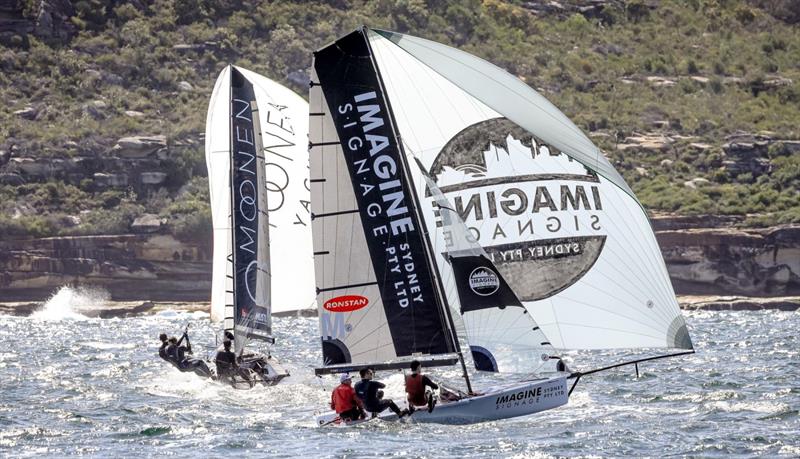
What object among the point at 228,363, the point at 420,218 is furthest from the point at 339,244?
the point at 228,363

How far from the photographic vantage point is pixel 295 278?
103ft

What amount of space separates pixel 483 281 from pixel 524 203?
1389 millimetres

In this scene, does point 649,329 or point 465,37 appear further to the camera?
point 465,37

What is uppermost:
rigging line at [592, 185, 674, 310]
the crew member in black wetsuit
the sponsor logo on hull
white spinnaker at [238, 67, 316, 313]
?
white spinnaker at [238, 67, 316, 313]

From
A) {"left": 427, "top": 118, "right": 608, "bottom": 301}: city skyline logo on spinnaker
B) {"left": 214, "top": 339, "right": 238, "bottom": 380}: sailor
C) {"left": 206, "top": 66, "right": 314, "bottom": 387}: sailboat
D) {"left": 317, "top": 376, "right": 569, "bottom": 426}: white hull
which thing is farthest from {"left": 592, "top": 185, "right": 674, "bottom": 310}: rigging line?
{"left": 214, "top": 339, "right": 238, "bottom": 380}: sailor

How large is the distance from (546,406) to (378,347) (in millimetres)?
2644

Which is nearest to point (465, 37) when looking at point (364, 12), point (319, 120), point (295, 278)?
point (364, 12)

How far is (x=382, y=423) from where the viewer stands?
21656mm

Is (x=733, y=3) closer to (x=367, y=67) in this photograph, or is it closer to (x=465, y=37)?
(x=465, y=37)

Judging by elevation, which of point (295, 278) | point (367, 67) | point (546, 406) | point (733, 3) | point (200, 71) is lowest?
point (546, 406)

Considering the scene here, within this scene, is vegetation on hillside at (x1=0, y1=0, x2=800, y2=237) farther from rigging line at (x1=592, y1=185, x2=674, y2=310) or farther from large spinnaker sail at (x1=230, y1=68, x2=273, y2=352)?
rigging line at (x1=592, y1=185, x2=674, y2=310)

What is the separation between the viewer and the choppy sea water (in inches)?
779

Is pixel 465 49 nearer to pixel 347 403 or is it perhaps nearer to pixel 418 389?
pixel 347 403

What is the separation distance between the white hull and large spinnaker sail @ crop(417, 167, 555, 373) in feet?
1.79
